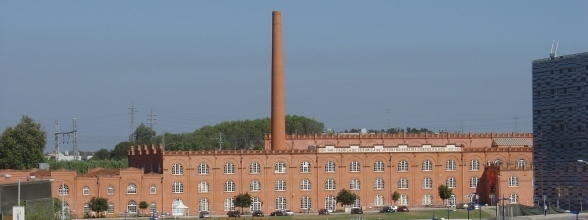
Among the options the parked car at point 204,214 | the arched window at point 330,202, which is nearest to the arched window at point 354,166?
the arched window at point 330,202

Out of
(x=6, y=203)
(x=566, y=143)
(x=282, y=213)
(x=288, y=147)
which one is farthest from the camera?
(x=288, y=147)

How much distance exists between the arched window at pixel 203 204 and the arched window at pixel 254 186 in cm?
512

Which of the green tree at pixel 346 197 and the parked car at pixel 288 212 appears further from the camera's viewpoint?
the green tree at pixel 346 197

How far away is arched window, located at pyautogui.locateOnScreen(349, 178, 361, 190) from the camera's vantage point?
14025cm

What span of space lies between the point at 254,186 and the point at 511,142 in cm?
3973

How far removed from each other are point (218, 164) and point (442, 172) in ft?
→ 85.6

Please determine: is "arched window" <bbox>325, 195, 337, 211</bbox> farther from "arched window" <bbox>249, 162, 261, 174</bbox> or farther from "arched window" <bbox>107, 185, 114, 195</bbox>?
"arched window" <bbox>107, 185, 114, 195</bbox>

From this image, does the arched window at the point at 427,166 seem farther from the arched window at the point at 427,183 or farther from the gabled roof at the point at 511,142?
the gabled roof at the point at 511,142

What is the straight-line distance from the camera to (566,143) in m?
97.9

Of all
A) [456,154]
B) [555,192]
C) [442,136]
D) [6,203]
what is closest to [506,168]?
[456,154]

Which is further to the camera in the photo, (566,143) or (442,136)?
(442,136)

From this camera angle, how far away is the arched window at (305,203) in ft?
453

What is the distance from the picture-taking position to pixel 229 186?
136250mm

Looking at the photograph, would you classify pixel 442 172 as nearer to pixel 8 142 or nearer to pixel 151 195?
pixel 151 195
